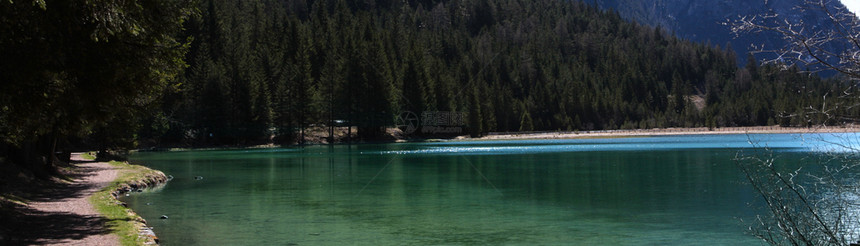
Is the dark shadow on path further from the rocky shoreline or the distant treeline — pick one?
the distant treeline

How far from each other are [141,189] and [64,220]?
1473 cm

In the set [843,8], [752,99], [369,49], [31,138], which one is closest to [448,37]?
[369,49]

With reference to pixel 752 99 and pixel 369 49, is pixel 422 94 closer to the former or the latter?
pixel 369 49

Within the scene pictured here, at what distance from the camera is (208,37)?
123750mm

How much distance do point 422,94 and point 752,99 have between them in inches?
4934

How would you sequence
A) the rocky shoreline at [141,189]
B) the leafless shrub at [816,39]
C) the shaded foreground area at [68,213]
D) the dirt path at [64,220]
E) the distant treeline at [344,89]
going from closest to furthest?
1. the leafless shrub at [816,39]
2. the dirt path at [64,220]
3. the shaded foreground area at [68,213]
4. the rocky shoreline at [141,189]
5. the distant treeline at [344,89]

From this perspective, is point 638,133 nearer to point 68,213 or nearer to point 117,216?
point 117,216

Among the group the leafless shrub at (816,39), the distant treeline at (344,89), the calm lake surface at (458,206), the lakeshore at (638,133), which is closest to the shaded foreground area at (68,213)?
the calm lake surface at (458,206)

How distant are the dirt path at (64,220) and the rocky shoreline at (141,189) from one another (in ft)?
2.59

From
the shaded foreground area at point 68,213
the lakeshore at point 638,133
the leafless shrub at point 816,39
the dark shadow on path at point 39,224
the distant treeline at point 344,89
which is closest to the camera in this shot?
the leafless shrub at point 816,39

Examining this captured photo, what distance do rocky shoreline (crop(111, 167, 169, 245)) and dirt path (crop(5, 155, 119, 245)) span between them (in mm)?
788

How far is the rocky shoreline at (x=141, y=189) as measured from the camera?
17.4 metres

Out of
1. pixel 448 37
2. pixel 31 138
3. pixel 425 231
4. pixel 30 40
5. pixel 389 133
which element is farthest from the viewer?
pixel 448 37

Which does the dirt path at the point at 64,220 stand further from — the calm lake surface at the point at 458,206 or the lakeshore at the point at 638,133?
the lakeshore at the point at 638,133
